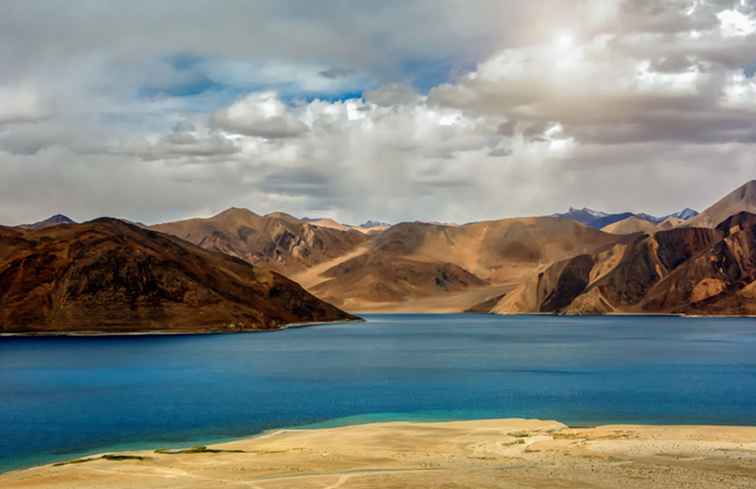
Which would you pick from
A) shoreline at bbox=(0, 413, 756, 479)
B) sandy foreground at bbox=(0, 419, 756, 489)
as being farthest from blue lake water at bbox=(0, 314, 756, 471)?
sandy foreground at bbox=(0, 419, 756, 489)

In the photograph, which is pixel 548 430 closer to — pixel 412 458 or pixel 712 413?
pixel 412 458

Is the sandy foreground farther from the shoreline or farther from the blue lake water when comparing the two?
the blue lake water

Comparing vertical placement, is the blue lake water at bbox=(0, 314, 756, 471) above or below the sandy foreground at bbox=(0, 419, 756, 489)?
below

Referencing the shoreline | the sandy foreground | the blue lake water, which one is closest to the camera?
the sandy foreground

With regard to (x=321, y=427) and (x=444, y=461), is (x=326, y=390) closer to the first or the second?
(x=321, y=427)

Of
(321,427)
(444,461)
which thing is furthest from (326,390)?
(444,461)

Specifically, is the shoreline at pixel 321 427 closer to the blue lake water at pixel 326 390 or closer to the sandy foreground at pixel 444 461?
the blue lake water at pixel 326 390

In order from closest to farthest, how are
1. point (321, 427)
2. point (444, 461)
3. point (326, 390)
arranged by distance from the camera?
point (444, 461) < point (321, 427) < point (326, 390)
